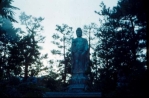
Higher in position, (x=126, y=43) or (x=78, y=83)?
(x=126, y=43)

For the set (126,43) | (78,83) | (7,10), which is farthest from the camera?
(126,43)

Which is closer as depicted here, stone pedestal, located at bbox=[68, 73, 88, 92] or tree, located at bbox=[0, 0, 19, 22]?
stone pedestal, located at bbox=[68, 73, 88, 92]

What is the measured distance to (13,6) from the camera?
17.4 metres

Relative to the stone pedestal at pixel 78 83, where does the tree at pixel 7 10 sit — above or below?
above

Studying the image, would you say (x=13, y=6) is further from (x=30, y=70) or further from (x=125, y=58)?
(x=30, y=70)

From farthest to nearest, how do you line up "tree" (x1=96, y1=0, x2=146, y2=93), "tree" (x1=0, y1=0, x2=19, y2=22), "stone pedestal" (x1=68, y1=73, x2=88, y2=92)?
1. "tree" (x1=96, y1=0, x2=146, y2=93)
2. "tree" (x1=0, y1=0, x2=19, y2=22)
3. "stone pedestal" (x1=68, y1=73, x2=88, y2=92)

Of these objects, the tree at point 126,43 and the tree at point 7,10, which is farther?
the tree at point 126,43

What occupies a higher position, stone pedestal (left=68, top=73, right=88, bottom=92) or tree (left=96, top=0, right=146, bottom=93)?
tree (left=96, top=0, right=146, bottom=93)

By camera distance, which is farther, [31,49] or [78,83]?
[31,49]

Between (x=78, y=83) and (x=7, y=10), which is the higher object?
(x=7, y=10)

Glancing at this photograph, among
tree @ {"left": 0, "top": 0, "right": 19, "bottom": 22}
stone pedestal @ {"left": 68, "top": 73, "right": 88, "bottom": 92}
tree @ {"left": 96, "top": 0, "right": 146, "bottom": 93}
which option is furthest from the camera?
tree @ {"left": 96, "top": 0, "right": 146, "bottom": 93}

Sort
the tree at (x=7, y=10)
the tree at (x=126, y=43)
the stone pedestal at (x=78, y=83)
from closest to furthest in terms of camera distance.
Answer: the stone pedestal at (x=78, y=83), the tree at (x=7, y=10), the tree at (x=126, y=43)

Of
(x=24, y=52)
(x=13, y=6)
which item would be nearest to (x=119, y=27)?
(x=13, y=6)

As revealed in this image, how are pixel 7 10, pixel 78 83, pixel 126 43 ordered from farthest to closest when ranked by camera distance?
1. pixel 126 43
2. pixel 7 10
3. pixel 78 83
